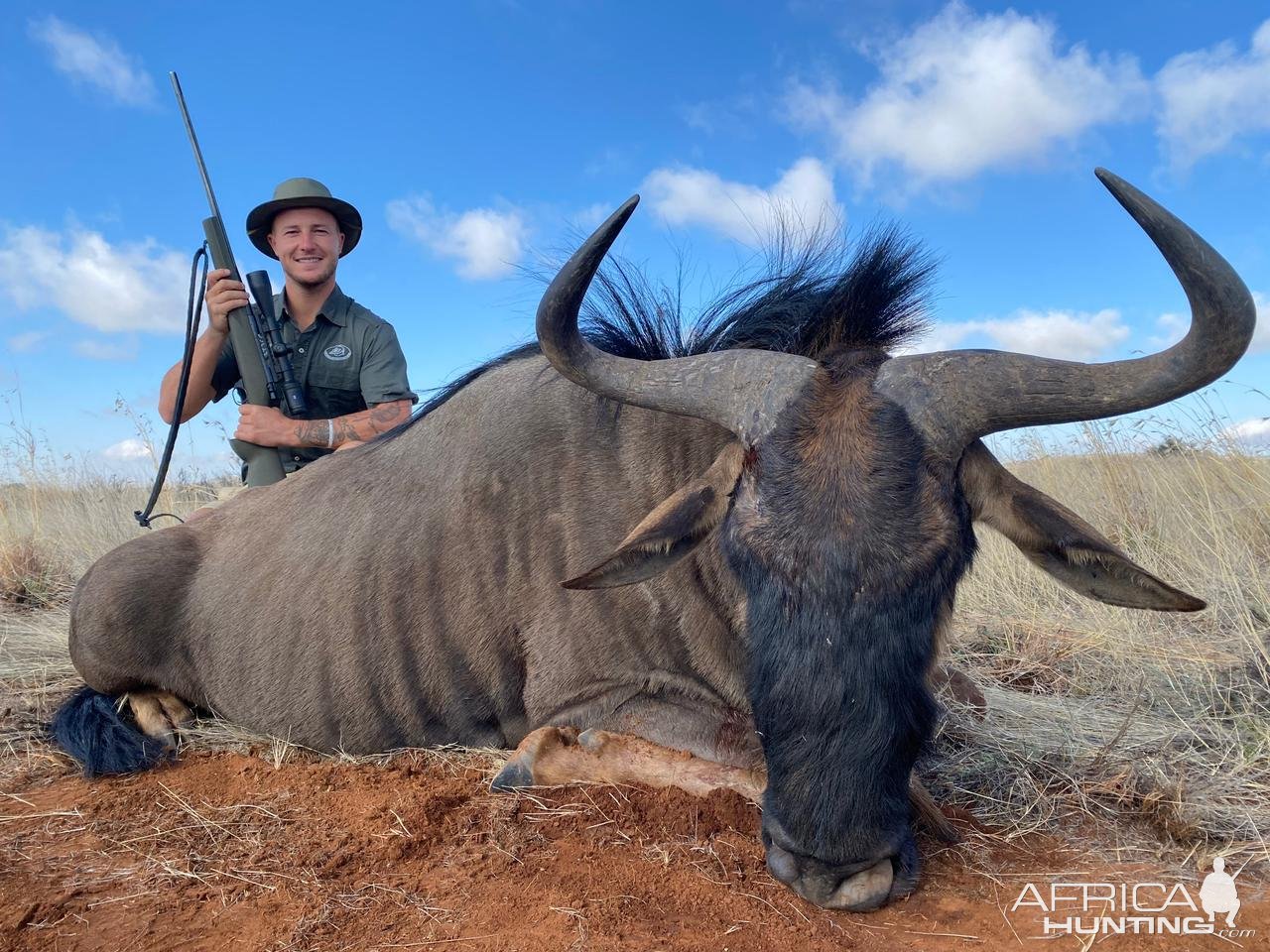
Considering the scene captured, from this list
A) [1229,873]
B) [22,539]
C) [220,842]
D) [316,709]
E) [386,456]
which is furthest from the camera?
[22,539]

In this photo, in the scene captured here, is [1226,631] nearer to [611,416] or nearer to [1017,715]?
[1017,715]

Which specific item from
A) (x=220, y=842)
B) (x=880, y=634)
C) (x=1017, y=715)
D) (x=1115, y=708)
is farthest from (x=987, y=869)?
(x=220, y=842)

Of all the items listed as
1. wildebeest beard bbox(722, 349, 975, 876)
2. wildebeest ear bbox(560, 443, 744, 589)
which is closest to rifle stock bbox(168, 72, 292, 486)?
wildebeest ear bbox(560, 443, 744, 589)

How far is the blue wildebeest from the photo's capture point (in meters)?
2.58

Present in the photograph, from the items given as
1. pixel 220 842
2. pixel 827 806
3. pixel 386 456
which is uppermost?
pixel 386 456

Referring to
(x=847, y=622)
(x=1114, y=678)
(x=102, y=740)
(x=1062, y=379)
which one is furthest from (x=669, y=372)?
(x=1114, y=678)

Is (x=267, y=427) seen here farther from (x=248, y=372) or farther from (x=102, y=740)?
(x=102, y=740)

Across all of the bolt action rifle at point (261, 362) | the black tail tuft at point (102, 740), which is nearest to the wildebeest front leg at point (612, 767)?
the black tail tuft at point (102, 740)

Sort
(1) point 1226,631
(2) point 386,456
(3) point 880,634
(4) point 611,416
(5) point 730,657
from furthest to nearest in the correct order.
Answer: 1. (1) point 1226,631
2. (2) point 386,456
3. (4) point 611,416
4. (5) point 730,657
5. (3) point 880,634

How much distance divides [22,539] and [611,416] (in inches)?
347

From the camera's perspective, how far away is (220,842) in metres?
3.21

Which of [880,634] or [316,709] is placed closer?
[880,634]

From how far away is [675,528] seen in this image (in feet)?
9.94

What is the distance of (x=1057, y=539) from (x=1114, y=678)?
270 cm
